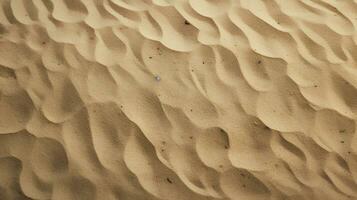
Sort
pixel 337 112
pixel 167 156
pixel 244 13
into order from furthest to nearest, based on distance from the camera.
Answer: pixel 244 13, pixel 337 112, pixel 167 156

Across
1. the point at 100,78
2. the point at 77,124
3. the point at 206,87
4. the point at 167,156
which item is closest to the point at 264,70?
the point at 206,87

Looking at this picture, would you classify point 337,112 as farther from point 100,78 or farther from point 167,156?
point 100,78

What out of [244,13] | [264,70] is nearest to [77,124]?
[264,70]

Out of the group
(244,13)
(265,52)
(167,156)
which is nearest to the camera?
(167,156)

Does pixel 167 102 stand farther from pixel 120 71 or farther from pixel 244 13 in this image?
pixel 244 13

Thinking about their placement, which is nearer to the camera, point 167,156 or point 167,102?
point 167,156

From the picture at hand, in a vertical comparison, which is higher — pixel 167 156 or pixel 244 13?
pixel 244 13

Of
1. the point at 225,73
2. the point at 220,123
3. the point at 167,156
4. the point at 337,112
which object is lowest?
the point at 167,156
